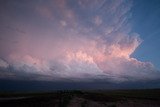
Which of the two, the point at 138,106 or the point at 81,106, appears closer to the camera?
the point at 81,106

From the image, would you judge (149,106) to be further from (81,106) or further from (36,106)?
(36,106)

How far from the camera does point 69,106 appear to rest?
4228 centimetres

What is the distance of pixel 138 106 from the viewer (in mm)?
51000

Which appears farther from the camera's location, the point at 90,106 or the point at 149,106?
the point at 149,106

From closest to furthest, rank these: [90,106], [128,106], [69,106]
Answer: [69,106] < [90,106] < [128,106]

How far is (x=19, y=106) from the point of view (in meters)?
46.0

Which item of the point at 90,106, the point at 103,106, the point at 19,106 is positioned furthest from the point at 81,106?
the point at 19,106

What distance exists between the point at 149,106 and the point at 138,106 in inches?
114

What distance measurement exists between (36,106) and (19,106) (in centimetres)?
441

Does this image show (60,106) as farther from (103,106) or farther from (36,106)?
(103,106)

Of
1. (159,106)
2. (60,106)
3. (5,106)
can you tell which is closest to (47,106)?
(60,106)

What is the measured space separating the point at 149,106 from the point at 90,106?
1606 centimetres

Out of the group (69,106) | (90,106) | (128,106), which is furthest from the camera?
(128,106)

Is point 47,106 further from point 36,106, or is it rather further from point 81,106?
point 81,106
